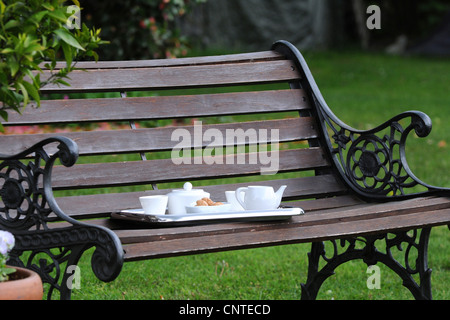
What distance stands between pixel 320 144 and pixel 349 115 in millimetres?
4837

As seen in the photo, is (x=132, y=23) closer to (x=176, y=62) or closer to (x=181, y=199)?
(x=176, y=62)

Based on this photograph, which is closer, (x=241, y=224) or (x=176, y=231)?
(x=176, y=231)

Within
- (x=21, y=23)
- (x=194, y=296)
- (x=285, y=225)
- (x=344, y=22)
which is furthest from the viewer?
(x=344, y=22)

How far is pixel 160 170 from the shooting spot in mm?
3135

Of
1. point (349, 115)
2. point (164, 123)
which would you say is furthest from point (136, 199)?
point (349, 115)

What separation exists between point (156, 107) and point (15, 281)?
1359 millimetres

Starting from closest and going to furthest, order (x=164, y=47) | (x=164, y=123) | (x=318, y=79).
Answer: (x=164, y=123) → (x=164, y=47) → (x=318, y=79)

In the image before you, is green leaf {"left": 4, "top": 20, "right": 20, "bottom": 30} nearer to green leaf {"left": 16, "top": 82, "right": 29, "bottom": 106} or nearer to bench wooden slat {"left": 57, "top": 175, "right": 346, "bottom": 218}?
green leaf {"left": 16, "top": 82, "right": 29, "bottom": 106}

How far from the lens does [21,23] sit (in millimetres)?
2197

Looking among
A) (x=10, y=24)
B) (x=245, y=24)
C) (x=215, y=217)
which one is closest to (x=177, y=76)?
(x=215, y=217)

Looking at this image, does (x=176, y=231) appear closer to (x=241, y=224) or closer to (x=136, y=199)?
(x=241, y=224)

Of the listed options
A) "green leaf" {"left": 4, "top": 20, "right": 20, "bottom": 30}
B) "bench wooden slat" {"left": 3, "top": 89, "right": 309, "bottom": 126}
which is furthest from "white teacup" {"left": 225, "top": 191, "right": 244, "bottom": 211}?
"green leaf" {"left": 4, "top": 20, "right": 20, "bottom": 30}

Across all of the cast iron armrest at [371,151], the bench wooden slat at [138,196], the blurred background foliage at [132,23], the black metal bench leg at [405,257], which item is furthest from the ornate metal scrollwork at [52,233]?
the blurred background foliage at [132,23]

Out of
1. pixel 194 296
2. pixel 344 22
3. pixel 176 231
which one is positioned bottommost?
pixel 194 296
